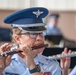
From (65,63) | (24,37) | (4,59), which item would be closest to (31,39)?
(24,37)

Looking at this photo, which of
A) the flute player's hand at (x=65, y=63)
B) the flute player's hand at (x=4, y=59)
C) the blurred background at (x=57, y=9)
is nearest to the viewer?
the flute player's hand at (x=4, y=59)

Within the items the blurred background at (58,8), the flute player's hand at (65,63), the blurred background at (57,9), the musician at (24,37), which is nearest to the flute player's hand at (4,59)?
the musician at (24,37)

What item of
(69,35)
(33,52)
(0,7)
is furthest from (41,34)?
(69,35)

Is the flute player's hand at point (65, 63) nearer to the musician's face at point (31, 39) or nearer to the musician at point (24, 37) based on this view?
the musician at point (24, 37)

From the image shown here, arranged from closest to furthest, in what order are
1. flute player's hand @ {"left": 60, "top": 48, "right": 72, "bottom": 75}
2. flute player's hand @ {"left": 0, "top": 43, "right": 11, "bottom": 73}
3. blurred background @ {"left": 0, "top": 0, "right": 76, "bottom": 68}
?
flute player's hand @ {"left": 0, "top": 43, "right": 11, "bottom": 73}
flute player's hand @ {"left": 60, "top": 48, "right": 72, "bottom": 75}
blurred background @ {"left": 0, "top": 0, "right": 76, "bottom": 68}

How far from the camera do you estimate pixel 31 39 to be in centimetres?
197

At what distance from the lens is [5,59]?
6.42 feet

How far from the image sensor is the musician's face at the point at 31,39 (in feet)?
6.45

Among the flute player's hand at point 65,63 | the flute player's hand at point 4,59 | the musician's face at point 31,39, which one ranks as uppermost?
the musician's face at point 31,39

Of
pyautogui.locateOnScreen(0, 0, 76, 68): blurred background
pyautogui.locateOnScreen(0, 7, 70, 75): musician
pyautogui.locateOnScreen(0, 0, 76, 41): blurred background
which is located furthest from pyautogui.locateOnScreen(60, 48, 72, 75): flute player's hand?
pyautogui.locateOnScreen(0, 0, 76, 41): blurred background

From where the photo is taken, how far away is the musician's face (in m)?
1.97

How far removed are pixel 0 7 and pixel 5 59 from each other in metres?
5.95

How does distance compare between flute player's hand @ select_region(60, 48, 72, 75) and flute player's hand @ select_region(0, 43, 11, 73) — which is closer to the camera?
flute player's hand @ select_region(0, 43, 11, 73)

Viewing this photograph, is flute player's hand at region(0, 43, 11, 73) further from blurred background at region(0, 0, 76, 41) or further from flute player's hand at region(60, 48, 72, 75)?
blurred background at region(0, 0, 76, 41)
